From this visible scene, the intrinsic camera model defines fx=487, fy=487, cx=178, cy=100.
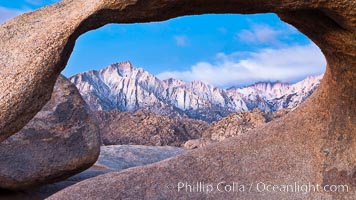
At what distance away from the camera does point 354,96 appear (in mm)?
5191

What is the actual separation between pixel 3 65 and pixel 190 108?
38923 mm

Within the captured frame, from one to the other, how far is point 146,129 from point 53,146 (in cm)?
842

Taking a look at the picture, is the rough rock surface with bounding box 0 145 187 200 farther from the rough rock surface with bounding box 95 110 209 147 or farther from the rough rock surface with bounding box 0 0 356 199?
the rough rock surface with bounding box 0 0 356 199

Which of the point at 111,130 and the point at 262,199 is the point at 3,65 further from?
the point at 111,130

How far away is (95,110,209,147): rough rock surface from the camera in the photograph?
15.3 metres

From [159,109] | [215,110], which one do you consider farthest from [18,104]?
[215,110]

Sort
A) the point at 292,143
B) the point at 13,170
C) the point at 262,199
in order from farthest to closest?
the point at 13,170 < the point at 292,143 < the point at 262,199

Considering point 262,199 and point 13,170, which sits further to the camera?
point 13,170

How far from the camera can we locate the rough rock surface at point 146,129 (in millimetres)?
15269

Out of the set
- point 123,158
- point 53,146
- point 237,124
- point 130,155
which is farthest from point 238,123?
point 53,146

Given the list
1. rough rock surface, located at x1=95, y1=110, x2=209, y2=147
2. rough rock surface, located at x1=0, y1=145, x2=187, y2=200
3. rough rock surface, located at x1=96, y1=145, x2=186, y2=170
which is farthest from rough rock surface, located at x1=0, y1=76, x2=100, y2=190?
rough rock surface, located at x1=95, y1=110, x2=209, y2=147

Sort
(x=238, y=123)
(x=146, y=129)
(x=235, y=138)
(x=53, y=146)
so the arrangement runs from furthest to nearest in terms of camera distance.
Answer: (x=146, y=129)
(x=238, y=123)
(x=53, y=146)
(x=235, y=138)

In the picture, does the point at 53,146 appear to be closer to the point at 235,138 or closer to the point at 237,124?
the point at 235,138

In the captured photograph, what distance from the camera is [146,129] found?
15.8 metres
